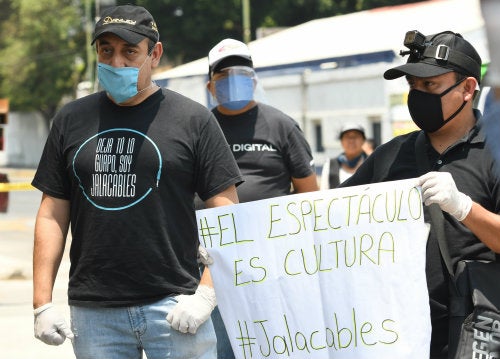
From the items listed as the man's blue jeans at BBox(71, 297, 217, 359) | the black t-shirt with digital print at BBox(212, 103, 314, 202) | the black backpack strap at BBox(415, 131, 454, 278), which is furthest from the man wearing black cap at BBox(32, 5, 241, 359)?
the black t-shirt with digital print at BBox(212, 103, 314, 202)

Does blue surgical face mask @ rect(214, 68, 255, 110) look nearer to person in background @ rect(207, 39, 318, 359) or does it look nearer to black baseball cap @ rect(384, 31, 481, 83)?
person in background @ rect(207, 39, 318, 359)

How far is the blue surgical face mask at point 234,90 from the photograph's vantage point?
529 centimetres

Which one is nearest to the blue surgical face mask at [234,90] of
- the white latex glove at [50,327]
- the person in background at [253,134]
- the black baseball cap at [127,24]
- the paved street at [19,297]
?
the person in background at [253,134]

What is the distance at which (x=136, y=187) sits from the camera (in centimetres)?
358

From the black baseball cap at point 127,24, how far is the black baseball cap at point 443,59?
875 millimetres

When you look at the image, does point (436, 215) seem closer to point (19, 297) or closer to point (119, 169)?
point (119, 169)

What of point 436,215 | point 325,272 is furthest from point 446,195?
point 325,272

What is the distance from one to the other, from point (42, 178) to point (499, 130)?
2.32m

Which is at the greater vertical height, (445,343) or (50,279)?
(50,279)

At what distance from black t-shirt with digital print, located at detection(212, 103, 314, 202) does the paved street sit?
3.21 m

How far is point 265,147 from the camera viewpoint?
5.23 metres

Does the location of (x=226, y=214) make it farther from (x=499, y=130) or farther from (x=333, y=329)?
(x=499, y=130)

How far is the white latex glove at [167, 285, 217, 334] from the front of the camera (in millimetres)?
3525

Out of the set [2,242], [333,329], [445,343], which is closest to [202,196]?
[333,329]
